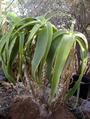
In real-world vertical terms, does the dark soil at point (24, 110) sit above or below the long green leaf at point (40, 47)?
below

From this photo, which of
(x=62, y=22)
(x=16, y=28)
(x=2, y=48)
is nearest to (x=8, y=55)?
(x=2, y=48)

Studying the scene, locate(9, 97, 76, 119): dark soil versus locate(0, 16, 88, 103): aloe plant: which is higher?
locate(0, 16, 88, 103): aloe plant

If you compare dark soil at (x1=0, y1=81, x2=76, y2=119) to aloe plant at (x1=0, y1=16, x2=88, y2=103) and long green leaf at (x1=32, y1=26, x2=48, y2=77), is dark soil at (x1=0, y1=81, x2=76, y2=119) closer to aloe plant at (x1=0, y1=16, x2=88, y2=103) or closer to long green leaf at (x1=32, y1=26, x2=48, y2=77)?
aloe plant at (x1=0, y1=16, x2=88, y2=103)

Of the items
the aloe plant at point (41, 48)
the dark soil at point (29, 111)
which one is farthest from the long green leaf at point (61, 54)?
the dark soil at point (29, 111)

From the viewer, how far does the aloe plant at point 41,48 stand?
1734mm

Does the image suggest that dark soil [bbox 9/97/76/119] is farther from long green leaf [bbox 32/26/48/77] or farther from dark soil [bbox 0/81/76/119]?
long green leaf [bbox 32/26/48/77]

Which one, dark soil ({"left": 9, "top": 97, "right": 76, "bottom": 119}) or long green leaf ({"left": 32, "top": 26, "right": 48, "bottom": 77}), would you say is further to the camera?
dark soil ({"left": 9, "top": 97, "right": 76, "bottom": 119})

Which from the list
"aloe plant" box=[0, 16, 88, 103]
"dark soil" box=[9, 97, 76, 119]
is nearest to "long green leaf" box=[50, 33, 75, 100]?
"aloe plant" box=[0, 16, 88, 103]

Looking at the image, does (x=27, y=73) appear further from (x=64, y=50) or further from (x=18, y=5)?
(x=18, y=5)

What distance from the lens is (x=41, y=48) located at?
5.80 feet

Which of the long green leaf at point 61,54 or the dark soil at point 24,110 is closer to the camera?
the long green leaf at point 61,54

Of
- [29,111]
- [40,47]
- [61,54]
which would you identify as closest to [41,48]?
[40,47]

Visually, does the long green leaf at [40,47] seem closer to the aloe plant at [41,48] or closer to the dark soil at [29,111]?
the aloe plant at [41,48]

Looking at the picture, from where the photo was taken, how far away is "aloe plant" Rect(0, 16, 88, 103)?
1.73m
